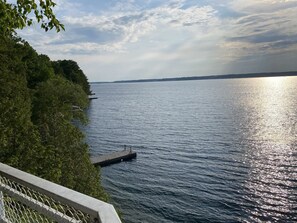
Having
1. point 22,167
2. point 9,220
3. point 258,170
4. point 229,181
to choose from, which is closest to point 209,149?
point 258,170

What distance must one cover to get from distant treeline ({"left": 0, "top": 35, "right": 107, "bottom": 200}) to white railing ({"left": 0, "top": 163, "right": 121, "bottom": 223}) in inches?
136

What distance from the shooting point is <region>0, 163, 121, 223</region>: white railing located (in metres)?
2.06

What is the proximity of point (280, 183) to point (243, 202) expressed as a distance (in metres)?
6.76

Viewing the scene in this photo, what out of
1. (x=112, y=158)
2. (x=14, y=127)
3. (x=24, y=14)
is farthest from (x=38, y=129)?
(x=112, y=158)

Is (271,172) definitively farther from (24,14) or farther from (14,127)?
(24,14)

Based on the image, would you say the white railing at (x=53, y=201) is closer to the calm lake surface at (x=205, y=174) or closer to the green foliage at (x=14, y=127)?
the green foliage at (x=14, y=127)

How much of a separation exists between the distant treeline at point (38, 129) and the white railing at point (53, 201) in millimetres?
3451

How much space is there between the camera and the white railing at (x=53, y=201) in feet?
6.77

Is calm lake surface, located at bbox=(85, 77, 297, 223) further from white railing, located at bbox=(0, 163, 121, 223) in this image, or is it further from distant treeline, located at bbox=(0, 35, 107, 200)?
white railing, located at bbox=(0, 163, 121, 223)

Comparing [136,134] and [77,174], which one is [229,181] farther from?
[136,134]

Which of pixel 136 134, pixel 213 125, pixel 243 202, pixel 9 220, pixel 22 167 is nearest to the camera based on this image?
pixel 9 220

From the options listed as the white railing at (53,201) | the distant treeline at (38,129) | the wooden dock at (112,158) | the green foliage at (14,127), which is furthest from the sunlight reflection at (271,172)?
the white railing at (53,201)

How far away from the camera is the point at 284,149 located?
49.0 m

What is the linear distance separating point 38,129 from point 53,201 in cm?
2005
